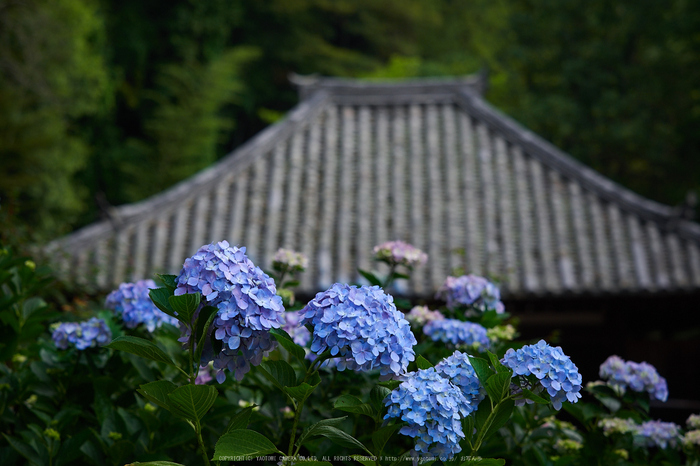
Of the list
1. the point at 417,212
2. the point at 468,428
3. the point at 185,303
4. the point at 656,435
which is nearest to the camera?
the point at 185,303

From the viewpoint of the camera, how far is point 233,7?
59.2ft

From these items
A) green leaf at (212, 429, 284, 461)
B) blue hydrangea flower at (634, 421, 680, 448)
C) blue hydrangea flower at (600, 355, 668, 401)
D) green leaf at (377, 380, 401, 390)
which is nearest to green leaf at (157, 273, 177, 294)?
green leaf at (212, 429, 284, 461)

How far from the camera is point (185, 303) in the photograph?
37.8 inches

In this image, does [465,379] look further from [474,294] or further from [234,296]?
[474,294]

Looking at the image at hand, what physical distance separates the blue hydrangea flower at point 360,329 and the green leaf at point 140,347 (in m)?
0.24

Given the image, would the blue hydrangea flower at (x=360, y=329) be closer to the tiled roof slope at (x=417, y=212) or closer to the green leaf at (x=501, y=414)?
the green leaf at (x=501, y=414)

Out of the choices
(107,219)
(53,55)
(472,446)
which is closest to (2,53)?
(53,55)

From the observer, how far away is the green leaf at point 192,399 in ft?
3.17

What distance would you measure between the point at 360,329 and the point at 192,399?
0.29 m

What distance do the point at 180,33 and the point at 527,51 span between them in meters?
9.54

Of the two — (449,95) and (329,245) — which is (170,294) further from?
(449,95)

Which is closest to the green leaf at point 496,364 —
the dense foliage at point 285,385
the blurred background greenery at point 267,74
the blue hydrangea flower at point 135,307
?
the dense foliage at point 285,385

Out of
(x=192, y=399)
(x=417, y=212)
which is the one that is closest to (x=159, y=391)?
(x=192, y=399)

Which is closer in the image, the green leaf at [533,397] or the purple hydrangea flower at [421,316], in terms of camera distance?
the green leaf at [533,397]
